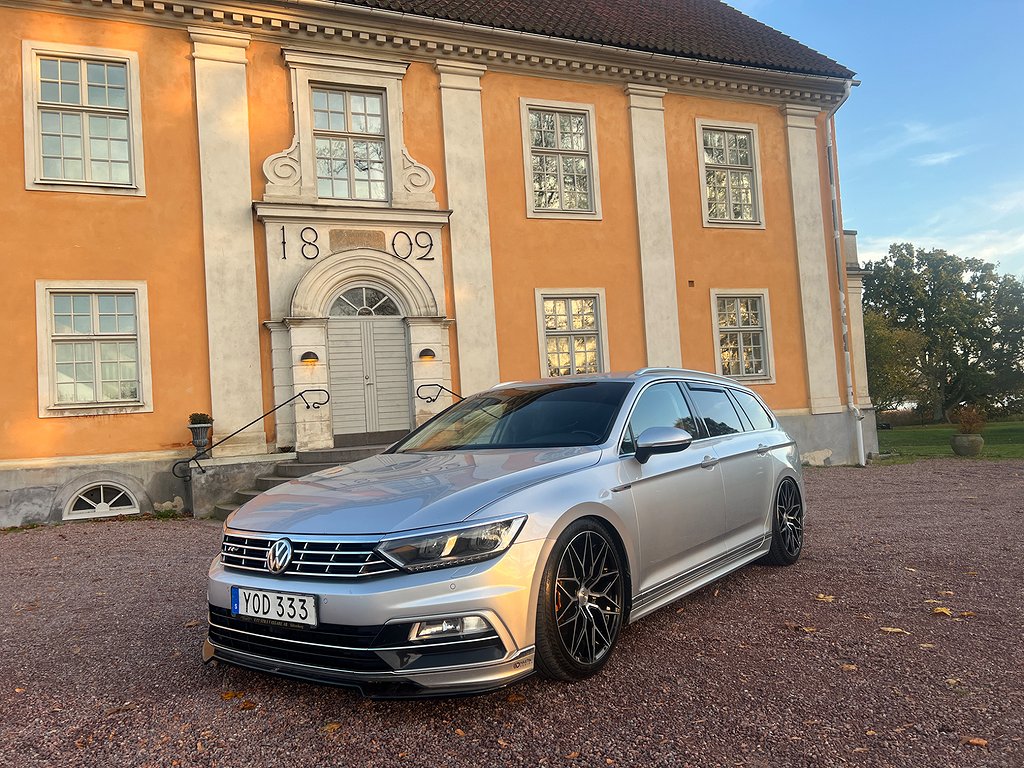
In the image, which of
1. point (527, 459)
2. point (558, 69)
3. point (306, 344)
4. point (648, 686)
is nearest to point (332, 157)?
point (306, 344)

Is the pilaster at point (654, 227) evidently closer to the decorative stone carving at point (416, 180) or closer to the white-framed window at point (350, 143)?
the decorative stone carving at point (416, 180)

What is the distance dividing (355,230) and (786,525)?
9.15 metres

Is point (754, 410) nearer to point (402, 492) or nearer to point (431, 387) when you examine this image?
point (402, 492)

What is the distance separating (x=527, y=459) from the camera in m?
3.98

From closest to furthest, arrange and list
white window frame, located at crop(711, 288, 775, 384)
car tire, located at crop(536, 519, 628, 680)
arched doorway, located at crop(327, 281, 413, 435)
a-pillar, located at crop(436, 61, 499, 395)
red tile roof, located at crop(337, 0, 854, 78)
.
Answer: car tire, located at crop(536, 519, 628, 680) → arched doorway, located at crop(327, 281, 413, 435) → a-pillar, located at crop(436, 61, 499, 395) → red tile roof, located at crop(337, 0, 854, 78) → white window frame, located at crop(711, 288, 775, 384)

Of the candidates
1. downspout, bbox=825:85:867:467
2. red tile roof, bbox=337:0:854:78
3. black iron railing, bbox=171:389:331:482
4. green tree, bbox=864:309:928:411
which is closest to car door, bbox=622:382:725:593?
black iron railing, bbox=171:389:331:482

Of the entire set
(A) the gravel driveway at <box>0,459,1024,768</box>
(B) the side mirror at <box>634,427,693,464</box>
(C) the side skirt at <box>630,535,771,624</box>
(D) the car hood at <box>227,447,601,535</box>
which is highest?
(B) the side mirror at <box>634,427,693,464</box>

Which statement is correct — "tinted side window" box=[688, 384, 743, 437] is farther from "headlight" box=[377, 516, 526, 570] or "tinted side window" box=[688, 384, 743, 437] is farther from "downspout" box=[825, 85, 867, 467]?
"downspout" box=[825, 85, 867, 467]

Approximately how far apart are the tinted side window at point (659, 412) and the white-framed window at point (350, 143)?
9.35m

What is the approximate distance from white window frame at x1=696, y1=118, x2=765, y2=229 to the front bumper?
13759mm

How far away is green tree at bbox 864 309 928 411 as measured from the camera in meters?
45.2

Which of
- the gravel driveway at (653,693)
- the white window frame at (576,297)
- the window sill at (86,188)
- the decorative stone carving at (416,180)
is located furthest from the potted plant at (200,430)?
the white window frame at (576,297)

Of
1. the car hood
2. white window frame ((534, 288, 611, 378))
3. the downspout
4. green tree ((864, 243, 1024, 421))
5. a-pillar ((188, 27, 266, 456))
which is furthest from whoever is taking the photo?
green tree ((864, 243, 1024, 421))

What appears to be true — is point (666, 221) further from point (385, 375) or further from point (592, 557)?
point (592, 557)
